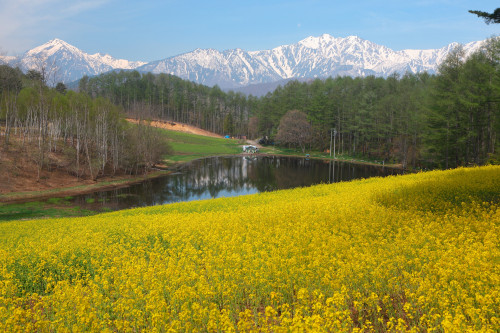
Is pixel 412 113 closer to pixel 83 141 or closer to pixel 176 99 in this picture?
pixel 83 141

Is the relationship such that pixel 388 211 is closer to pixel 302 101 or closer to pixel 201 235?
pixel 201 235

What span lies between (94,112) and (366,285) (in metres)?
70.2

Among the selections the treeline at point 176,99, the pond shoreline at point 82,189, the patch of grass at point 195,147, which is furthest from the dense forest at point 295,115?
the patch of grass at point 195,147

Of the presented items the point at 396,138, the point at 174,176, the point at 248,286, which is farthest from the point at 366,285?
the point at 396,138

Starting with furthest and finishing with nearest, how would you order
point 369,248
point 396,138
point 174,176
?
1. point 396,138
2. point 174,176
3. point 369,248

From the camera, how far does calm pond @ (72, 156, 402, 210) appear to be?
40.3 meters

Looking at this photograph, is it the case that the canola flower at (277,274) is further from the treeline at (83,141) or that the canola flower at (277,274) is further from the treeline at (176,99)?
the treeline at (176,99)

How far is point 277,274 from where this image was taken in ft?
25.8

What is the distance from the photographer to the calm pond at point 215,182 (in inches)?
Result: 1588

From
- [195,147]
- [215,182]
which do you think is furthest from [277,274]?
[195,147]

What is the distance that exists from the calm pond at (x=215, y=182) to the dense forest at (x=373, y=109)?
13217mm

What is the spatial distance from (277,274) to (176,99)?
483ft

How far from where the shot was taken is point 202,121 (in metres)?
151

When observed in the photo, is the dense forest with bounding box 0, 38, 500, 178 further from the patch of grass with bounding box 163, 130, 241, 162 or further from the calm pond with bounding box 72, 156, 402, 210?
the patch of grass with bounding box 163, 130, 241, 162
